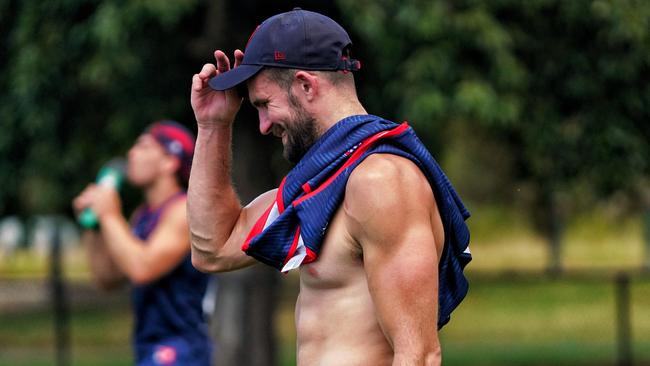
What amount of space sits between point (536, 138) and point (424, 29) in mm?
1740

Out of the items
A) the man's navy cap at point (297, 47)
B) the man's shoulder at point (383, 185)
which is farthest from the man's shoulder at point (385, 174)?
the man's navy cap at point (297, 47)

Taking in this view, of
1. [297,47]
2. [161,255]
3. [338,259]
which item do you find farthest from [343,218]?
[161,255]

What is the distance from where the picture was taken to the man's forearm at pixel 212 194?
4336 millimetres

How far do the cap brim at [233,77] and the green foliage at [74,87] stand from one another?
636 centimetres

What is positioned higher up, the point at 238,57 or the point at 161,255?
the point at 238,57

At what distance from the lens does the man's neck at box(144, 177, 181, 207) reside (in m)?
7.24

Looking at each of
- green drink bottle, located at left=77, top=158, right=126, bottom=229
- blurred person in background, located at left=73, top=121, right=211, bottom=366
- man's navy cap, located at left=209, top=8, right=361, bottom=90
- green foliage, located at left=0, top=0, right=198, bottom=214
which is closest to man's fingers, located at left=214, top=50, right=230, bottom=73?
man's navy cap, located at left=209, top=8, right=361, bottom=90

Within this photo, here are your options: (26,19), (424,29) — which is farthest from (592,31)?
(26,19)

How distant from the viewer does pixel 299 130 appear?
3.94 metres

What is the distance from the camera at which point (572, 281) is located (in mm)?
15203

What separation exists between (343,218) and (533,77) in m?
7.62

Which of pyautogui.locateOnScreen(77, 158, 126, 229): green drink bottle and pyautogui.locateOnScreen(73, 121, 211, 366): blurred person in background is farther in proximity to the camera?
pyautogui.locateOnScreen(77, 158, 126, 229): green drink bottle

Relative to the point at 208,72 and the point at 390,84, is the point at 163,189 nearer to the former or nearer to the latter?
the point at 208,72

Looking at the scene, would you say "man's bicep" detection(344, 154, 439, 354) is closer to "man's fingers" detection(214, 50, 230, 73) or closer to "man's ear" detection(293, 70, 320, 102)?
"man's ear" detection(293, 70, 320, 102)
